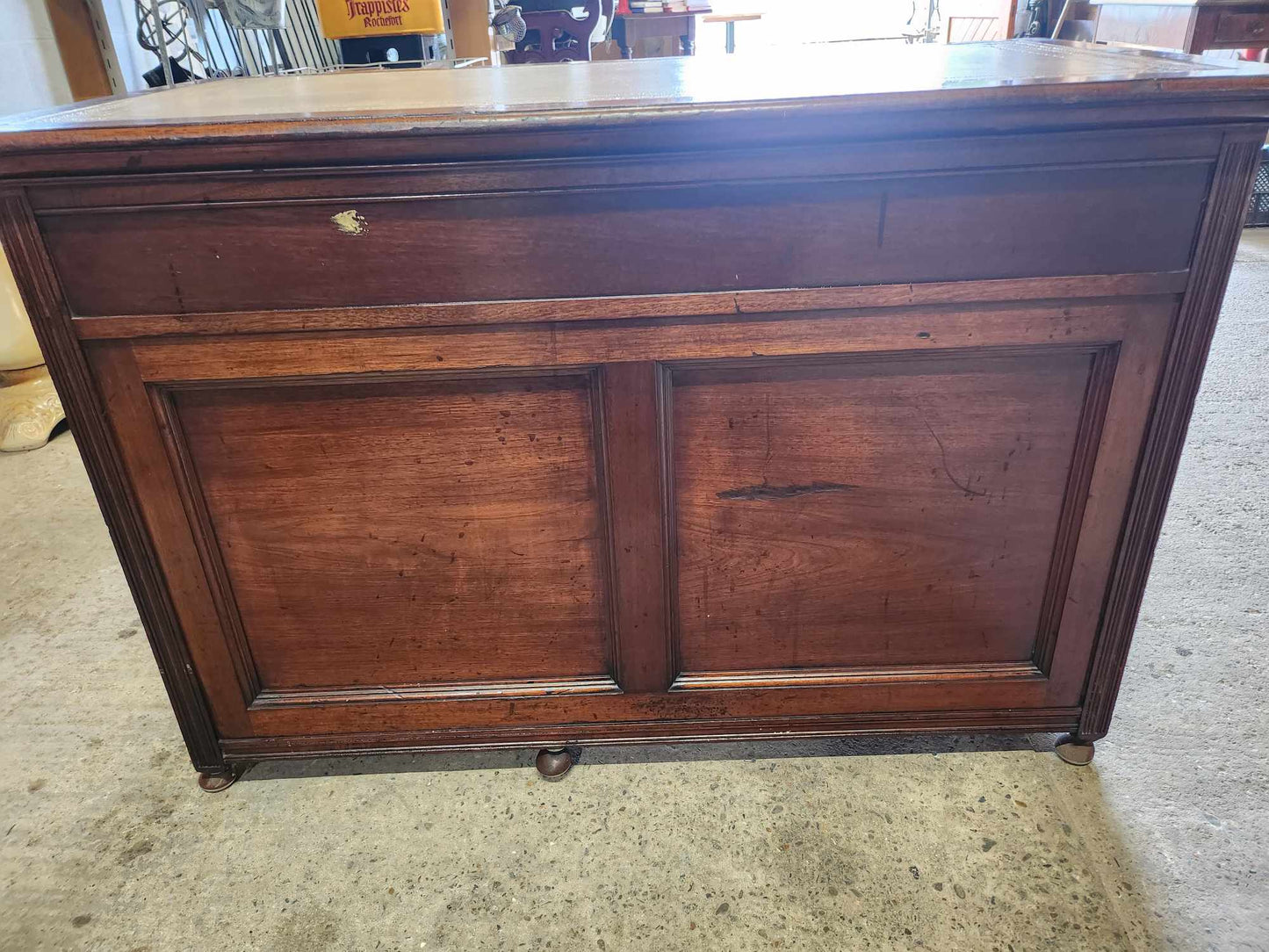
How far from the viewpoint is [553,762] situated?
1364 mm

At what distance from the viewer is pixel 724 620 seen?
1.26 meters

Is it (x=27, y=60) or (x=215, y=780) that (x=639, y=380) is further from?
(x=27, y=60)

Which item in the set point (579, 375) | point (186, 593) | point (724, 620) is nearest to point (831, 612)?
point (724, 620)

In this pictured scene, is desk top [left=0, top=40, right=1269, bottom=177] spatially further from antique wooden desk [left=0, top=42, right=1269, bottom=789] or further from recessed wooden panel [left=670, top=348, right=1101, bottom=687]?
recessed wooden panel [left=670, top=348, right=1101, bottom=687]

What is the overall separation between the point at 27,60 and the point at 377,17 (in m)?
1.10

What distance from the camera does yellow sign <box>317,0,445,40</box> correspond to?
2775 millimetres

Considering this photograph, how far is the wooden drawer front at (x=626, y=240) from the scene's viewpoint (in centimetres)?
98

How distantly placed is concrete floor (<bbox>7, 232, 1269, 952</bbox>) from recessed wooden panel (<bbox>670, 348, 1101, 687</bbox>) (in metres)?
0.22

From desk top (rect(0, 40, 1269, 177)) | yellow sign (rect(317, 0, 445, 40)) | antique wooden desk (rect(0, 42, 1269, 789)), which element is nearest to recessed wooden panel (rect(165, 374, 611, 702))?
antique wooden desk (rect(0, 42, 1269, 789))

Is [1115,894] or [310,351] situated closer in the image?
[310,351]

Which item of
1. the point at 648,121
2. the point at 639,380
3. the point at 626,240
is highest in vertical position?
the point at 648,121

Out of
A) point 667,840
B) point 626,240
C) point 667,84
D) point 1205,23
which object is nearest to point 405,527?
point 626,240

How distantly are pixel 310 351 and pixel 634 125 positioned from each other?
1.57 feet

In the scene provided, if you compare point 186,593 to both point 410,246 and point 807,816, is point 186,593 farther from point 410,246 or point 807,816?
point 807,816
